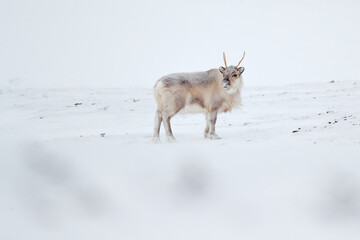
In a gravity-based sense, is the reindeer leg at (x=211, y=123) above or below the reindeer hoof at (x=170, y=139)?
above

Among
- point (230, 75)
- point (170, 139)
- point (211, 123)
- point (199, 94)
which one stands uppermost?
point (230, 75)

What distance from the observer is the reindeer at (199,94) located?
317 inches

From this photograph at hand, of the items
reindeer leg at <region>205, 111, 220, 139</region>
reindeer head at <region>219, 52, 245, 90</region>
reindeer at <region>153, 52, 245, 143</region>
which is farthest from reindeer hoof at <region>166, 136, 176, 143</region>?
reindeer head at <region>219, 52, 245, 90</region>

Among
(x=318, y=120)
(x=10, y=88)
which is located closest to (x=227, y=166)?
(x=318, y=120)

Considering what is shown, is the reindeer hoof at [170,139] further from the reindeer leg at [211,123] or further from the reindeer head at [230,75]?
the reindeer head at [230,75]

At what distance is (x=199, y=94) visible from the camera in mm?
8281

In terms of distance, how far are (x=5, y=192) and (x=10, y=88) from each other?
45.5ft

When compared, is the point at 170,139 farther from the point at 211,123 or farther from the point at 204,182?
the point at 204,182

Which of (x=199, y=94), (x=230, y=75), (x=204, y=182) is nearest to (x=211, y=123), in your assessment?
(x=199, y=94)

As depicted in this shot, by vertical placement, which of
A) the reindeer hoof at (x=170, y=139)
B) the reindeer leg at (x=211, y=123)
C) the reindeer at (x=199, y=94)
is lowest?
the reindeer hoof at (x=170, y=139)

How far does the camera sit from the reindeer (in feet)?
26.5

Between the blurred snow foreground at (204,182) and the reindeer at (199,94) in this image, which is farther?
the reindeer at (199,94)

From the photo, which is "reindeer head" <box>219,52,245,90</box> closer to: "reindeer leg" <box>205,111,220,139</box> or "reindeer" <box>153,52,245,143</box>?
"reindeer" <box>153,52,245,143</box>

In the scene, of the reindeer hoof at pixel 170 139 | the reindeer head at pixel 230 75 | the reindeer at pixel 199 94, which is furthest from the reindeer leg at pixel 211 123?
the reindeer hoof at pixel 170 139
